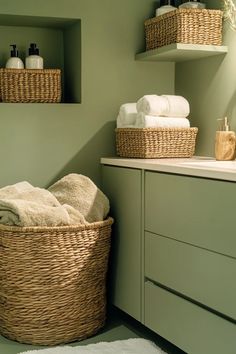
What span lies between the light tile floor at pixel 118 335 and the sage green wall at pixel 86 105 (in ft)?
2.18

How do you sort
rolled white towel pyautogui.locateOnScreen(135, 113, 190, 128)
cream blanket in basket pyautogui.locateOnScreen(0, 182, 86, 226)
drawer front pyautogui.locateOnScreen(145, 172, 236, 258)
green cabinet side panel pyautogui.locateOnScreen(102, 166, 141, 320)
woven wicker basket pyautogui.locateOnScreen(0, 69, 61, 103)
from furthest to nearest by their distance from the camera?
woven wicker basket pyautogui.locateOnScreen(0, 69, 61, 103), rolled white towel pyautogui.locateOnScreen(135, 113, 190, 128), green cabinet side panel pyautogui.locateOnScreen(102, 166, 141, 320), cream blanket in basket pyautogui.locateOnScreen(0, 182, 86, 226), drawer front pyautogui.locateOnScreen(145, 172, 236, 258)

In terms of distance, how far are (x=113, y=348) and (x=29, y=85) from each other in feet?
3.92

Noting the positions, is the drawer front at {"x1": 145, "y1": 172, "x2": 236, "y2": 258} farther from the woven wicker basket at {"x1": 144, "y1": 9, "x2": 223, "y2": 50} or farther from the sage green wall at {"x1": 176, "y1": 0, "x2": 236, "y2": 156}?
the woven wicker basket at {"x1": 144, "y1": 9, "x2": 223, "y2": 50}

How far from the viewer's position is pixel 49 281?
232cm

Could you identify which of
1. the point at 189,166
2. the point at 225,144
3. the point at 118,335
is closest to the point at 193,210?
the point at 189,166

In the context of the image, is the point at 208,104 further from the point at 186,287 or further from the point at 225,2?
the point at 186,287

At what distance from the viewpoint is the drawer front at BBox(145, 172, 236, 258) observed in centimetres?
186

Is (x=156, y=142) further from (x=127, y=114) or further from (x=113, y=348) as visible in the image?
(x=113, y=348)

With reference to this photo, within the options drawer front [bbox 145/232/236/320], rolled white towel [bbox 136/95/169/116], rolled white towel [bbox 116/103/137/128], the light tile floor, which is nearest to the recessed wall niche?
rolled white towel [bbox 116/103/137/128]

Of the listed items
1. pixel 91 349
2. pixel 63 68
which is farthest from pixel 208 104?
pixel 91 349

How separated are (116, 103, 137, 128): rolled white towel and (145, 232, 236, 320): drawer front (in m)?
0.58

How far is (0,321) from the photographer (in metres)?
2.48

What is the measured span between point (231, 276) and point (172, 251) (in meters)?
0.36

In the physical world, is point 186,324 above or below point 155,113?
below
